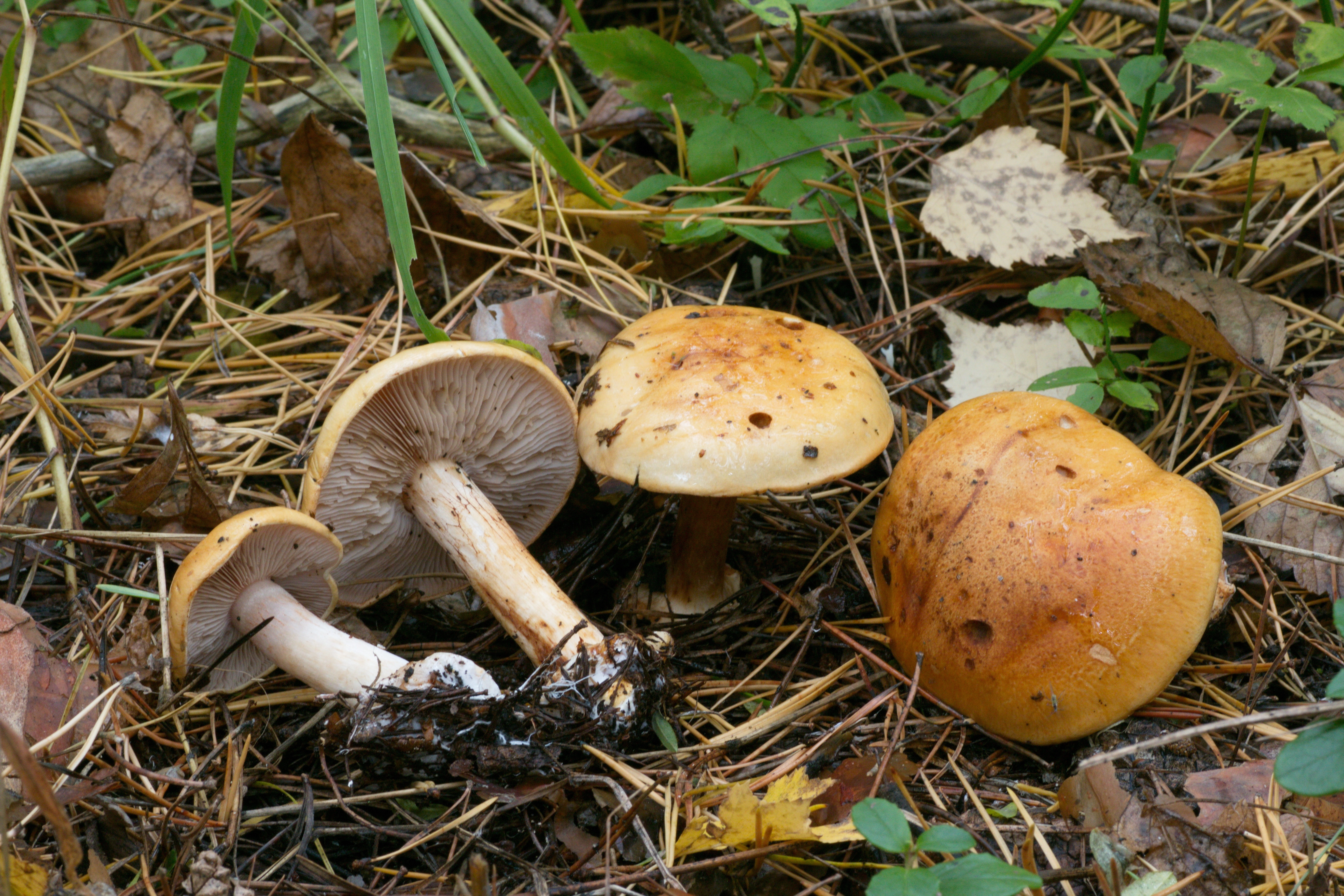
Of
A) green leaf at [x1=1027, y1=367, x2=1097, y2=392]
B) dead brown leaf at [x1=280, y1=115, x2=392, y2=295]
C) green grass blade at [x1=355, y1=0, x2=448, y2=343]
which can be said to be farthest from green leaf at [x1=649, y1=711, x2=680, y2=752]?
dead brown leaf at [x1=280, y1=115, x2=392, y2=295]

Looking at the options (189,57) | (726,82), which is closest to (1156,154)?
(726,82)

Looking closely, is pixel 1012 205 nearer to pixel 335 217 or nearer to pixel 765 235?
pixel 765 235

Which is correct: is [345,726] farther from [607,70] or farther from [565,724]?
[607,70]

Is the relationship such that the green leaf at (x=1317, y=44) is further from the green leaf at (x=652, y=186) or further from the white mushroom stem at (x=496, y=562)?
the white mushroom stem at (x=496, y=562)

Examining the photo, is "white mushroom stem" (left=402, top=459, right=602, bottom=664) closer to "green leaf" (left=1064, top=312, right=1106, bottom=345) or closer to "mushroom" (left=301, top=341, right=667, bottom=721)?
"mushroom" (left=301, top=341, right=667, bottom=721)

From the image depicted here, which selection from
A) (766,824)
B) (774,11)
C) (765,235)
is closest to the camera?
(766,824)

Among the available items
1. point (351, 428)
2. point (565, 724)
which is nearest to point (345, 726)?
point (565, 724)

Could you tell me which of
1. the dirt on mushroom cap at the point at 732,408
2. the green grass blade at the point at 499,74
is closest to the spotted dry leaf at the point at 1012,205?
the dirt on mushroom cap at the point at 732,408
